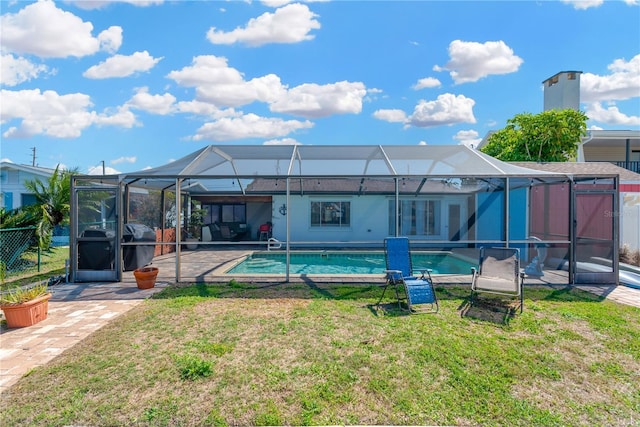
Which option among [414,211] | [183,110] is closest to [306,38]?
[183,110]

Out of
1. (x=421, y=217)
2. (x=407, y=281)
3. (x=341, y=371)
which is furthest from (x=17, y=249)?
(x=421, y=217)

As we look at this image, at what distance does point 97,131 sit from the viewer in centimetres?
1648

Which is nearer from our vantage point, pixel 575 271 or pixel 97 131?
pixel 575 271

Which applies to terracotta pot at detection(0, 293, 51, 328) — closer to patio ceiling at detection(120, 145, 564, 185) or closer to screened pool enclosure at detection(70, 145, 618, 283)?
screened pool enclosure at detection(70, 145, 618, 283)

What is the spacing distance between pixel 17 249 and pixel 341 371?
31.0 ft

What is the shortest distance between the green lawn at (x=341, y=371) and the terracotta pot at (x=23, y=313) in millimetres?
1119

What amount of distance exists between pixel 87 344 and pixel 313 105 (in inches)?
809

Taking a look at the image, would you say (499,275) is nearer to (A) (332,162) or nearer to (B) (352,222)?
(A) (332,162)

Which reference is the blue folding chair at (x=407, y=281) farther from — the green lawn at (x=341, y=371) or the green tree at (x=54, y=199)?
the green tree at (x=54, y=199)

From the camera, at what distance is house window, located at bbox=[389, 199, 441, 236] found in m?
14.9

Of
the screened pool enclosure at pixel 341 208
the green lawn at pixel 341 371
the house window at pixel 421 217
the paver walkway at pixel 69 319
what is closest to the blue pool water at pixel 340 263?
the screened pool enclosure at pixel 341 208

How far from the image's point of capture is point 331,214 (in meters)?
15.3

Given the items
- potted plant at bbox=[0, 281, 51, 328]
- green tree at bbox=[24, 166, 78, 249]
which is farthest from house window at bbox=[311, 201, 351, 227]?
potted plant at bbox=[0, 281, 51, 328]

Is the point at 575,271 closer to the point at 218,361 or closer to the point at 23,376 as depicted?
the point at 218,361
